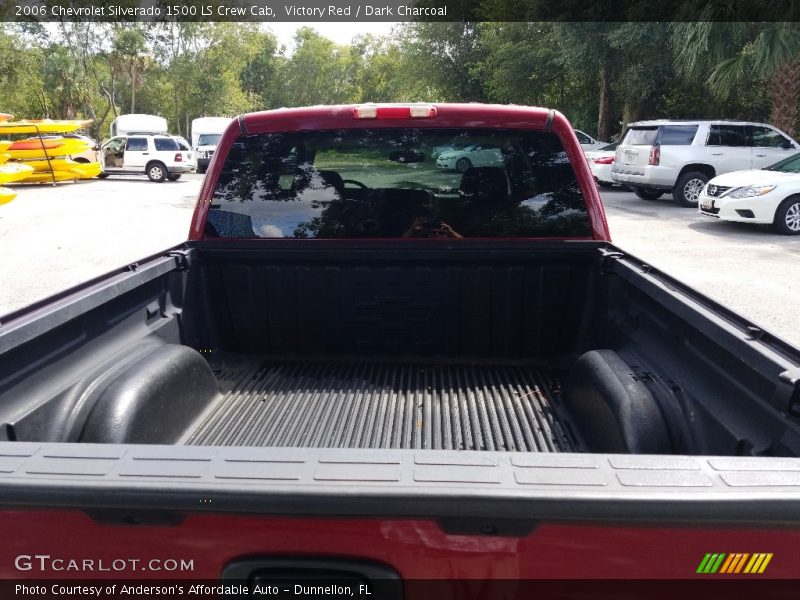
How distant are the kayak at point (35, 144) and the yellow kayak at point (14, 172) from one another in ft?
3.82

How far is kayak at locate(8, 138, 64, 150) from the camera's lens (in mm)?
23031

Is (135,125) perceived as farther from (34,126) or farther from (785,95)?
(785,95)

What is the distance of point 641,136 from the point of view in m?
16.4

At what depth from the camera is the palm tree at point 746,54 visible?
49.3ft

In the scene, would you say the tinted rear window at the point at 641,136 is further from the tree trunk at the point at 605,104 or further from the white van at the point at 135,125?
the white van at the point at 135,125

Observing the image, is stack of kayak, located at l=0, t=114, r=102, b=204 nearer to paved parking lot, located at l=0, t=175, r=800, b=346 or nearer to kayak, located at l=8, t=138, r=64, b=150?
kayak, located at l=8, t=138, r=64, b=150

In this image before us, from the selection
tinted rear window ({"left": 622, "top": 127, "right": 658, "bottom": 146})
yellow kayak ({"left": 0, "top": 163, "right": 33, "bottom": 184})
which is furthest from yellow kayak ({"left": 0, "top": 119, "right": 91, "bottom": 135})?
tinted rear window ({"left": 622, "top": 127, "right": 658, "bottom": 146})

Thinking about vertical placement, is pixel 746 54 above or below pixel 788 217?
above

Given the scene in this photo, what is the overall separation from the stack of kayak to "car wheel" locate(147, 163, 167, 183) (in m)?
2.04

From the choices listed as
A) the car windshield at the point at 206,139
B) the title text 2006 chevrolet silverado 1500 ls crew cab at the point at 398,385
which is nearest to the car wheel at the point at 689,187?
the title text 2006 chevrolet silverado 1500 ls crew cab at the point at 398,385

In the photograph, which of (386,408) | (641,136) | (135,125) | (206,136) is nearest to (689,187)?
(641,136)

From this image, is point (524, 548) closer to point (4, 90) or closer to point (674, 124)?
point (674, 124)

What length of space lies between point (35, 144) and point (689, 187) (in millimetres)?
20567

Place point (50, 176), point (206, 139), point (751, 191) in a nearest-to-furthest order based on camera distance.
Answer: point (751, 191) < point (50, 176) < point (206, 139)
